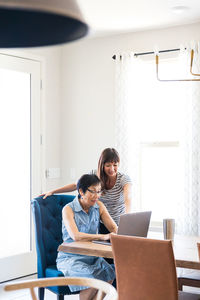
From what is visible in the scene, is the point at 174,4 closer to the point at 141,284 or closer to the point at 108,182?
the point at 108,182

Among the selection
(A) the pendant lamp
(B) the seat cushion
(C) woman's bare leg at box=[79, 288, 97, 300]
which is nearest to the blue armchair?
(C) woman's bare leg at box=[79, 288, 97, 300]

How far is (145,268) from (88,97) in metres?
3.19

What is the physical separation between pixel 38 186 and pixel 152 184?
1.25 metres

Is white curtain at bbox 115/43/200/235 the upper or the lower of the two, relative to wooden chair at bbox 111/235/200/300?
upper

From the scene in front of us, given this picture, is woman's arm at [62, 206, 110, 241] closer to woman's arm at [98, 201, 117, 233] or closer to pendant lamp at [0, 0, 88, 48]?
woman's arm at [98, 201, 117, 233]

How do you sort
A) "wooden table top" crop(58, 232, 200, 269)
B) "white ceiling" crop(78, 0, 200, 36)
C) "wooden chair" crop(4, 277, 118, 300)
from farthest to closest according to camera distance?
"white ceiling" crop(78, 0, 200, 36)
"wooden table top" crop(58, 232, 200, 269)
"wooden chair" crop(4, 277, 118, 300)

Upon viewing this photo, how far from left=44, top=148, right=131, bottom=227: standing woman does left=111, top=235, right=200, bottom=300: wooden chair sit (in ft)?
3.67

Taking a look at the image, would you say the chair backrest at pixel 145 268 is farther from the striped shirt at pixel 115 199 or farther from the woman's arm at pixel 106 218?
the striped shirt at pixel 115 199

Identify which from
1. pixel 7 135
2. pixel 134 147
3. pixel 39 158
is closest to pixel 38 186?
pixel 39 158

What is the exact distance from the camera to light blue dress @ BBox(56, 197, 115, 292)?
10.1 feet

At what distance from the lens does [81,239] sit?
3.06 m

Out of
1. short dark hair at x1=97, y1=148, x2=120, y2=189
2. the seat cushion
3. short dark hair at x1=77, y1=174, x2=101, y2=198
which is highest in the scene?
short dark hair at x1=97, y1=148, x2=120, y2=189

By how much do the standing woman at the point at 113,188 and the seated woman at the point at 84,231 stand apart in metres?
0.28

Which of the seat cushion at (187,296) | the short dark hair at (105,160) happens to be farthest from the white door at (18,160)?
the seat cushion at (187,296)
